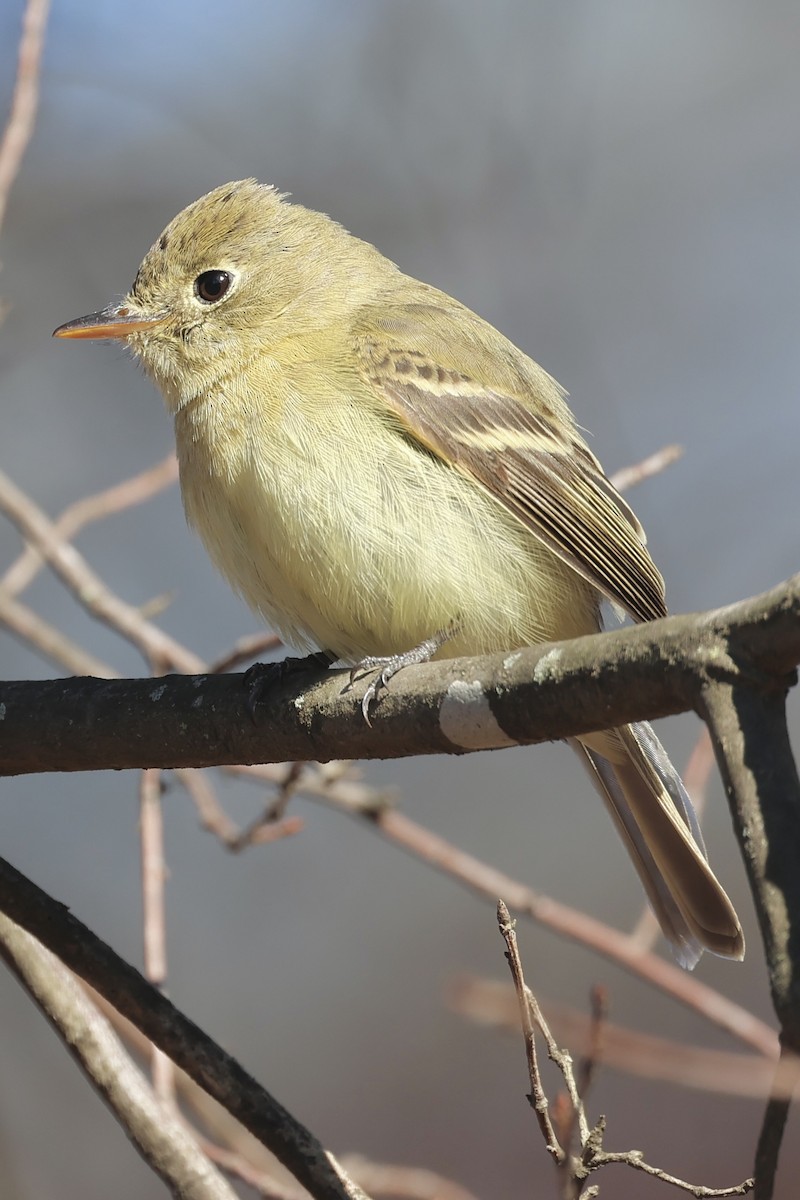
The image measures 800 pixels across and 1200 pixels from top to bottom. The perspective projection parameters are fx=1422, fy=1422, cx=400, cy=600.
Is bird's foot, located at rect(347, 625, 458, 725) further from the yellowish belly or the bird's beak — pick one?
the bird's beak

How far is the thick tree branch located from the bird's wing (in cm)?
84

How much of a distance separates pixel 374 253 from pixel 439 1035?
163 inches

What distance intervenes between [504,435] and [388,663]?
1.03 meters

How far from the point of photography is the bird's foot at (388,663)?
2840mm

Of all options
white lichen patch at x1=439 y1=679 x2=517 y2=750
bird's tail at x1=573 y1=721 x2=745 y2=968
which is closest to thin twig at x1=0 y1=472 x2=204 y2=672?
bird's tail at x1=573 y1=721 x2=745 y2=968

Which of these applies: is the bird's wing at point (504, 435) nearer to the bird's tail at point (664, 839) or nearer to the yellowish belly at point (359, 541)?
the yellowish belly at point (359, 541)

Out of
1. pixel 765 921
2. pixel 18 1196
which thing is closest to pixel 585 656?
pixel 765 921

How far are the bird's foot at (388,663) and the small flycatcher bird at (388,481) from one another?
1 centimetres

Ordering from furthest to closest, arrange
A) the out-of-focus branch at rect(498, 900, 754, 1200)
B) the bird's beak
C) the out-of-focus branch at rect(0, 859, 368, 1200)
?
the bird's beak
the out-of-focus branch at rect(0, 859, 368, 1200)
the out-of-focus branch at rect(498, 900, 754, 1200)

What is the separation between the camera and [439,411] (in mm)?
3875

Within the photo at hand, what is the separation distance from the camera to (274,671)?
346cm

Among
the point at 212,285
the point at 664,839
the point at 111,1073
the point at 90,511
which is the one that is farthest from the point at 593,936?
the point at 212,285

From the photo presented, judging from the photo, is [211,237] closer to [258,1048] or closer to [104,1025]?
[104,1025]

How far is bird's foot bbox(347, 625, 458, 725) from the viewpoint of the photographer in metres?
2.84
